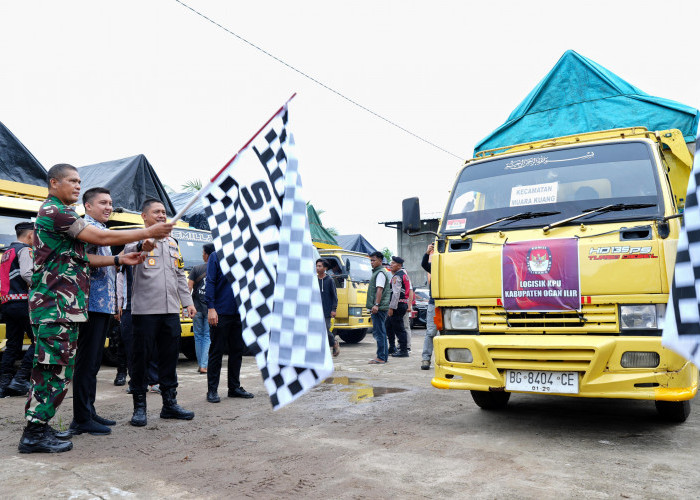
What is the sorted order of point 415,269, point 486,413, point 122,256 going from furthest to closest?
point 415,269 < point 486,413 < point 122,256

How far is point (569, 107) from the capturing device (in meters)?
6.77

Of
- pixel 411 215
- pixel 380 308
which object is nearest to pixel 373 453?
pixel 411 215

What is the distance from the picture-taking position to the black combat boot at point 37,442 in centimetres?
396

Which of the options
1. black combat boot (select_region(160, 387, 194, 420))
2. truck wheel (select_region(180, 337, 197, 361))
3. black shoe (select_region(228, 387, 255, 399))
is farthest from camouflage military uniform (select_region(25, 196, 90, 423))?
truck wheel (select_region(180, 337, 197, 361))

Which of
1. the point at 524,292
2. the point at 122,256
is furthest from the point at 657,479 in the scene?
the point at 122,256

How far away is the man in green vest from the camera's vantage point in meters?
9.77

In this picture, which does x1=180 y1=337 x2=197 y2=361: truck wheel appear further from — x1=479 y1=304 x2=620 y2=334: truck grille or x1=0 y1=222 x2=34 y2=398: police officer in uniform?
x1=479 y1=304 x2=620 y2=334: truck grille

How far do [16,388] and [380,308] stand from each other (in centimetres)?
567

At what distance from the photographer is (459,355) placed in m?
4.66

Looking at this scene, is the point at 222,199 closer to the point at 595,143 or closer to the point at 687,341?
the point at 687,341

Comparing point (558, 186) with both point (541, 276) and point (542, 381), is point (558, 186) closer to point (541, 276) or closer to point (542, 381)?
point (541, 276)

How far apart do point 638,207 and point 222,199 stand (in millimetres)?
3191

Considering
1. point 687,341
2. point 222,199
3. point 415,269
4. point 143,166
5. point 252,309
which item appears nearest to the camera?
point 687,341

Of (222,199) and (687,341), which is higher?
(222,199)
